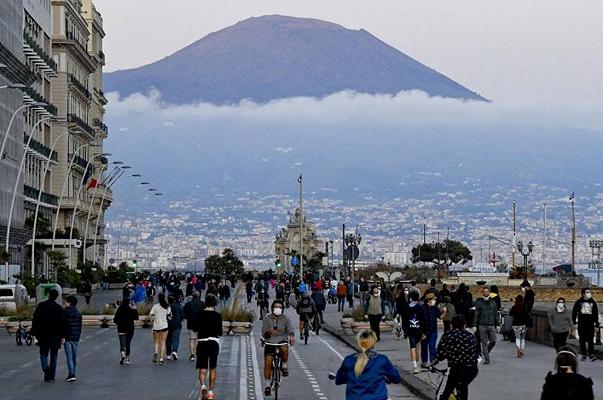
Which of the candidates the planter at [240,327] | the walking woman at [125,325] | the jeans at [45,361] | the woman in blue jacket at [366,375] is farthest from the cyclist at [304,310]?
the woman in blue jacket at [366,375]

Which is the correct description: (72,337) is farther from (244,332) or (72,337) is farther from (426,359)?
(244,332)

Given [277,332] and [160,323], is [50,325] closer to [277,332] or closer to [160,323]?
[160,323]

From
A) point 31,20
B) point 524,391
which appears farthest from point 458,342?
point 31,20

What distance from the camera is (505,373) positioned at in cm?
2805

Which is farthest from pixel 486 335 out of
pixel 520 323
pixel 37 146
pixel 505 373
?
pixel 37 146

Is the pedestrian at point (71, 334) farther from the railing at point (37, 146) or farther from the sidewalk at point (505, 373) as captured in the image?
the railing at point (37, 146)

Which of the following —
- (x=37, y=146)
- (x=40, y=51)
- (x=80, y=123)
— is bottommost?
(x=37, y=146)

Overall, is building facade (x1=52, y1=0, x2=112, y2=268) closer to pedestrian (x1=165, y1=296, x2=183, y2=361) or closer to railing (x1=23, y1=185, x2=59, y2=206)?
railing (x1=23, y1=185, x2=59, y2=206)

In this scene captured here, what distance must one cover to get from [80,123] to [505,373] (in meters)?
95.8

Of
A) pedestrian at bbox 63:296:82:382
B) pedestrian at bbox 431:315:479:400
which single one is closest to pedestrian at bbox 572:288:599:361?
pedestrian at bbox 63:296:82:382

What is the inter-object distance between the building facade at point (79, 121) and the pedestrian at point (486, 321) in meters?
70.3

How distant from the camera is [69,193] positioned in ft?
392

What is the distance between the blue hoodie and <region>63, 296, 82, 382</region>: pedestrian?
13028mm

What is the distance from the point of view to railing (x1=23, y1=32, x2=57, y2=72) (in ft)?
323
